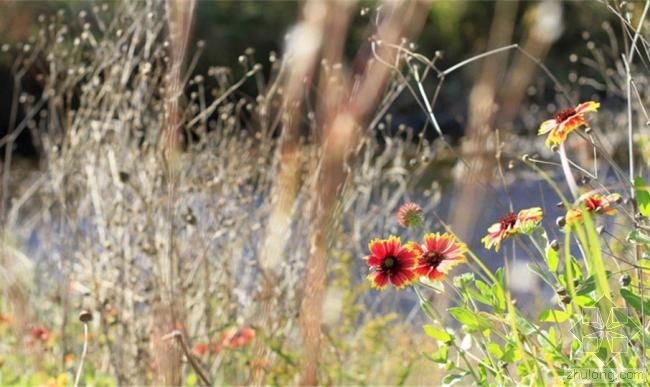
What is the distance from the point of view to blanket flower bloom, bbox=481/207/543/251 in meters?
2.02

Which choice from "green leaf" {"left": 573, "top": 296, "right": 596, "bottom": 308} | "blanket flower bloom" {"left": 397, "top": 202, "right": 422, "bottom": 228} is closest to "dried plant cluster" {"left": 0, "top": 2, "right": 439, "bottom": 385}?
"blanket flower bloom" {"left": 397, "top": 202, "right": 422, "bottom": 228}

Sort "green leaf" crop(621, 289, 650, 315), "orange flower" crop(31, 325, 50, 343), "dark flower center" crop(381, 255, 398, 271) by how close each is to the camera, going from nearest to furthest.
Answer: "green leaf" crop(621, 289, 650, 315)
"dark flower center" crop(381, 255, 398, 271)
"orange flower" crop(31, 325, 50, 343)

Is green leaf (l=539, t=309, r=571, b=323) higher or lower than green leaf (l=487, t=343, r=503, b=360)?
higher

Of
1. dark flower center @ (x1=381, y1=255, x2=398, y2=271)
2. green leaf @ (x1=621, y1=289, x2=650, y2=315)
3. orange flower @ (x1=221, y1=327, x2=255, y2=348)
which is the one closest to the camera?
green leaf @ (x1=621, y1=289, x2=650, y2=315)

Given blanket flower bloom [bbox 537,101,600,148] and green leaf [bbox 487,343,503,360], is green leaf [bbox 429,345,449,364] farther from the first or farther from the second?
blanket flower bloom [bbox 537,101,600,148]

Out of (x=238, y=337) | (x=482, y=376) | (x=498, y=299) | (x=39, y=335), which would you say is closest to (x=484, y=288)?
(x=498, y=299)

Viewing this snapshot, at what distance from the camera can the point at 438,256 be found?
2104 millimetres

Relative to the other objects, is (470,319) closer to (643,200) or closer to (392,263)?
(392,263)

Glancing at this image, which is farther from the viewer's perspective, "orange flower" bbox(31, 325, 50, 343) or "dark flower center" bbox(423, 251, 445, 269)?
"orange flower" bbox(31, 325, 50, 343)

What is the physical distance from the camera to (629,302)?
2.00 m

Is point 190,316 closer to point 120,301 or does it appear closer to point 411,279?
point 120,301

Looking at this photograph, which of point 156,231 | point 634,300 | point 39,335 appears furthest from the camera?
point 156,231

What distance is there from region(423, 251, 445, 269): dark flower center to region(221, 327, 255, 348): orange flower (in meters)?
1.69

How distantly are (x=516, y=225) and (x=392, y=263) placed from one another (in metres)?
0.24
